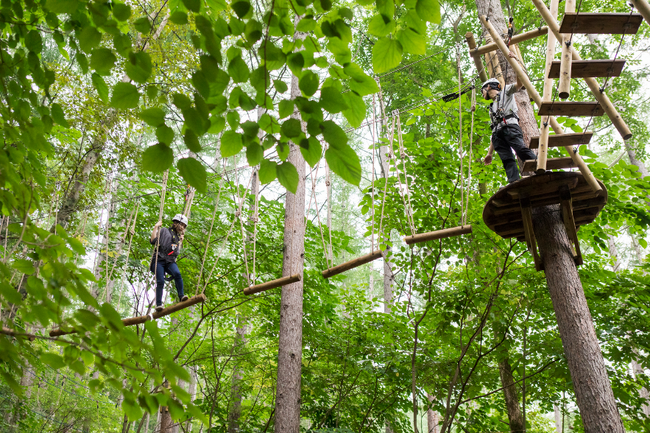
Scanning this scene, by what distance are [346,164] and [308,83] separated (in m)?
0.18

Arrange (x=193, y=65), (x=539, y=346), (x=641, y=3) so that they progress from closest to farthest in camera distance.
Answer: (x=641, y=3), (x=539, y=346), (x=193, y=65)

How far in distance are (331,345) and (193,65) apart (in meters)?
3.67

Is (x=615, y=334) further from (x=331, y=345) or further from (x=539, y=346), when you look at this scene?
(x=331, y=345)

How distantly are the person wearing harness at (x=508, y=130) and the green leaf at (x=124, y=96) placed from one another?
9.49 feet

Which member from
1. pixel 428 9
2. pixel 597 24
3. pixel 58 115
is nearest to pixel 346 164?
pixel 428 9

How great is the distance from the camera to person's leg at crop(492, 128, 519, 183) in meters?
3.23

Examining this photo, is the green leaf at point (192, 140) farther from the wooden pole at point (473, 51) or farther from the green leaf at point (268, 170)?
the wooden pole at point (473, 51)

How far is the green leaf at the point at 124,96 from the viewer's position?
Answer: 82 cm

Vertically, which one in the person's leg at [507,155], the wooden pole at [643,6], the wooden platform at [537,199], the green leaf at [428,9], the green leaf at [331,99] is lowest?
the green leaf at [331,99]

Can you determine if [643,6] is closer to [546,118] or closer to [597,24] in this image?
[597,24]

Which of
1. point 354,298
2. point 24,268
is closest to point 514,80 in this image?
point 354,298

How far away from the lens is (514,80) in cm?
369

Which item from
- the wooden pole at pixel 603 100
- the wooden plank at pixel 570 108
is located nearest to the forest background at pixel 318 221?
the wooden plank at pixel 570 108

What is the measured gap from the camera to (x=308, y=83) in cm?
85
